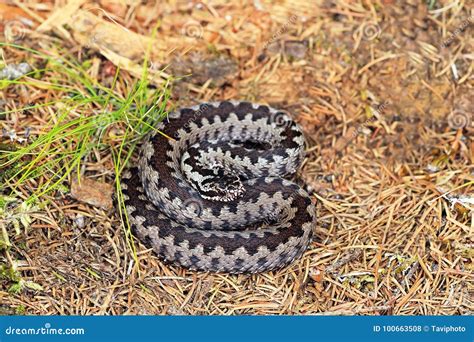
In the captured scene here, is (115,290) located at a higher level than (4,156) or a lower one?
lower

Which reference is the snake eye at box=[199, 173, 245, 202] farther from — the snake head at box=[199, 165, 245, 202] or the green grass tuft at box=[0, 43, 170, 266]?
the green grass tuft at box=[0, 43, 170, 266]

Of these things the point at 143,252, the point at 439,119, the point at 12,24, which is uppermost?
the point at 12,24

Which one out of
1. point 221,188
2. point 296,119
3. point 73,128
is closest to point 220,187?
point 221,188

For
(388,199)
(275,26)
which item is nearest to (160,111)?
(275,26)

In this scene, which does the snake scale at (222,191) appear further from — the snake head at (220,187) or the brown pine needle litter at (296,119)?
the brown pine needle litter at (296,119)

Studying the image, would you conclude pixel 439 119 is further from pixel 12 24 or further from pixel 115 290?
pixel 12 24

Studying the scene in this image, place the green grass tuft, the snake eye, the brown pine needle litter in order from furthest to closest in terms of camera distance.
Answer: the snake eye
the green grass tuft
the brown pine needle litter

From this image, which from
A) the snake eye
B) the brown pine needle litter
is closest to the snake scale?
the snake eye

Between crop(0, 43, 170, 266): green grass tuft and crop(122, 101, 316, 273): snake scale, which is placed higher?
crop(0, 43, 170, 266): green grass tuft
